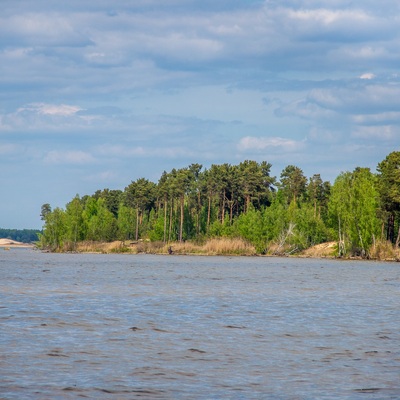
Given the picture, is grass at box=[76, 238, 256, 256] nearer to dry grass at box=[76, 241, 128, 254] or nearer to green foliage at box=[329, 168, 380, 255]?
dry grass at box=[76, 241, 128, 254]

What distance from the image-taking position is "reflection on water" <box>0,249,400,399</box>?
1694 cm

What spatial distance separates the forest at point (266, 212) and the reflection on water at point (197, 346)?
7888 cm

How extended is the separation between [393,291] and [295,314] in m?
18.8

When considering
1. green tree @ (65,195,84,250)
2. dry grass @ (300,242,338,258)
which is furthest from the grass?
dry grass @ (300,242,338,258)

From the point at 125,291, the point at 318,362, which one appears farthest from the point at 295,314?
the point at 125,291

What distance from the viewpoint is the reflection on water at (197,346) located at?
1694 cm

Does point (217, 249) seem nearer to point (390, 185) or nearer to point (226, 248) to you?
point (226, 248)

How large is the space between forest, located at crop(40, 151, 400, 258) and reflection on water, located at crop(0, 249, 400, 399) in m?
78.9

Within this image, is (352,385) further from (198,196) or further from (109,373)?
(198,196)

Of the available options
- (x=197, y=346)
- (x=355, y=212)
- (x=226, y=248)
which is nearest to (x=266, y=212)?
(x=226, y=248)

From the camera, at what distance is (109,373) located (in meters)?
18.5

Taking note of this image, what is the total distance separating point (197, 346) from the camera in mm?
23500

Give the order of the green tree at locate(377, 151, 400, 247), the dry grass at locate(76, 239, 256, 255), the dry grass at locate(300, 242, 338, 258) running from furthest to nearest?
the dry grass at locate(76, 239, 256, 255), the dry grass at locate(300, 242, 338, 258), the green tree at locate(377, 151, 400, 247)

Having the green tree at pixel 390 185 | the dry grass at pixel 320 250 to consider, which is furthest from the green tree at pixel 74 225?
the green tree at pixel 390 185
